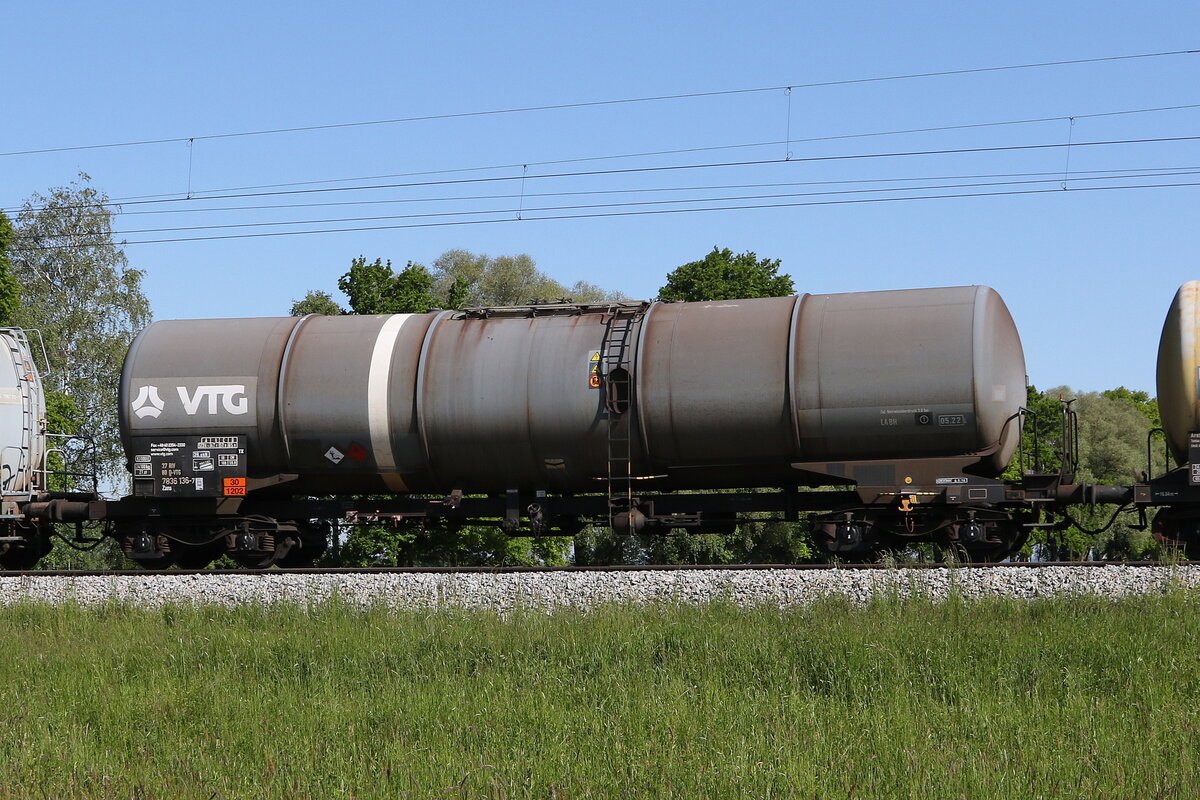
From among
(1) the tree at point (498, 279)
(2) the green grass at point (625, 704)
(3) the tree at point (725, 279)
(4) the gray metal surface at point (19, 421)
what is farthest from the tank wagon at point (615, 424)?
(1) the tree at point (498, 279)

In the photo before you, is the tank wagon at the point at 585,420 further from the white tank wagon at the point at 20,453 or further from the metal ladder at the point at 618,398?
the white tank wagon at the point at 20,453

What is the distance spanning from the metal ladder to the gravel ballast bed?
2018 millimetres

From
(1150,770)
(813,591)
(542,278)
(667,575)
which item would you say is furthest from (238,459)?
(542,278)

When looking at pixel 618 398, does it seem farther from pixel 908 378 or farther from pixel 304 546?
pixel 304 546

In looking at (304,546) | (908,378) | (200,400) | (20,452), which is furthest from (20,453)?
(908,378)

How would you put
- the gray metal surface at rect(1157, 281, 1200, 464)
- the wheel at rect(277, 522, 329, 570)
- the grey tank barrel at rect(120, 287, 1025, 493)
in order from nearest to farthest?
the grey tank barrel at rect(120, 287, 1025, 493) < the gray metal surface at rect(1157, 281, 1200, 464) < the wheel at rect(277, 522, 329, 570)

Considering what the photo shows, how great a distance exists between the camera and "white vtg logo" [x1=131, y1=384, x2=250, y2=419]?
16391mm

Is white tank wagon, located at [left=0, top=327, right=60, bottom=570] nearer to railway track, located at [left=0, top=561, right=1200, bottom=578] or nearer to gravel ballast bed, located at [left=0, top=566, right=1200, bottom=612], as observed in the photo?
railway track, located at [left=0, top=561, right=1200, bottom=578]

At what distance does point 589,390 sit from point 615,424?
1.82ft

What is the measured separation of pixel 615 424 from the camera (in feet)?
50.1

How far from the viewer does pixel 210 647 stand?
11.2m

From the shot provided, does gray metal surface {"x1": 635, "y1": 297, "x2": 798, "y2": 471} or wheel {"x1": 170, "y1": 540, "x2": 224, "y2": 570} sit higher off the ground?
gray metal surface {"x1": 635, "y1": 297, "x2": 798, "y2": 471}

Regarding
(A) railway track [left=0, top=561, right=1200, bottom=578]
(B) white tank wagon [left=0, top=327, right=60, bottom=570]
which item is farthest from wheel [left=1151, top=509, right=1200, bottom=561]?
(B) white tank wagon [left=0, top=327, right=60, bottom=570]

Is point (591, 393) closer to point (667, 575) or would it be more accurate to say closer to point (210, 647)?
point (667, 575)
